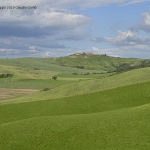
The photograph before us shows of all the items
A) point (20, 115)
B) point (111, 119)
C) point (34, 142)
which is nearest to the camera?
point (34, 142)

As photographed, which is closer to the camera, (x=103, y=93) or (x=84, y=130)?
(x=84, y=130)

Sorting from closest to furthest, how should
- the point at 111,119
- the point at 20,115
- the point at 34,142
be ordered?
the point at 34,142
the point at 111,119
the point at 20,115

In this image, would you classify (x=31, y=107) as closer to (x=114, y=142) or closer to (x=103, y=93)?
(x=103, y=93)

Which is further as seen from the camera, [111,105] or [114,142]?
[111,105]

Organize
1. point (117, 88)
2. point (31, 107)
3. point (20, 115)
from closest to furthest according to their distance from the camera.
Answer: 1. point (20, 115)
2. point (31, 107)
3. point (117, 88)

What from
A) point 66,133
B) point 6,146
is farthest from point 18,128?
point 66,133

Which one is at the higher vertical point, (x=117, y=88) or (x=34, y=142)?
(x=117, y=88)

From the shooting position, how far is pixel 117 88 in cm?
8131

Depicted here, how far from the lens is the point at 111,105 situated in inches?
2810

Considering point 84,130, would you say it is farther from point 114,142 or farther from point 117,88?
point 117,88

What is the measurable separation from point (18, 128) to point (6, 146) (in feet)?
19.3

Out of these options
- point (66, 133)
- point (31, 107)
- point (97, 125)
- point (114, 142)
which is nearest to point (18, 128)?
point (66, 133)

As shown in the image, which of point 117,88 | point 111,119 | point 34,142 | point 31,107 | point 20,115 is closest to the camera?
point 34,142

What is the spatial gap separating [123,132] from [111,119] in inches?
242
